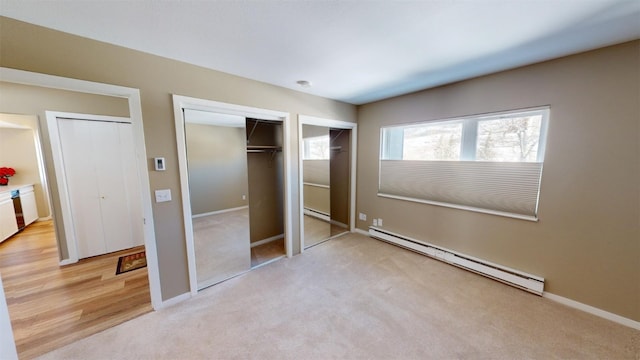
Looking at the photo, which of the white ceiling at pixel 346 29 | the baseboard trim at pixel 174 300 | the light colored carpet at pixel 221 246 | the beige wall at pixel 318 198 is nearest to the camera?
the white ceiling at pixel 346 29

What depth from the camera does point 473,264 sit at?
105 inches

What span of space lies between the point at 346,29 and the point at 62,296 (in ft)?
13.0

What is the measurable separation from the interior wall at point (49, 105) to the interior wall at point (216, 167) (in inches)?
78.1

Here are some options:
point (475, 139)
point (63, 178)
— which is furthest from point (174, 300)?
point (475, 139)

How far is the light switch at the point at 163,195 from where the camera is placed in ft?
6.67

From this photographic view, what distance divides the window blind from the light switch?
3.09 metres

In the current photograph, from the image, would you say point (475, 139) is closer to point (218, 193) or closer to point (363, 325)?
point (363, 325)

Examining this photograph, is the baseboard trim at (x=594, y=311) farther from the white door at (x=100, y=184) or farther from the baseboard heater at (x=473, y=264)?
the white door at (x=100, y=184)

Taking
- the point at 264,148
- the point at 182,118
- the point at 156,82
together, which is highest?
the point at 156,82

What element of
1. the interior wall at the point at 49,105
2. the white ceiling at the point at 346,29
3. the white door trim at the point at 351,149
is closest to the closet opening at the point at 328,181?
the white door trim at the point at 351,149

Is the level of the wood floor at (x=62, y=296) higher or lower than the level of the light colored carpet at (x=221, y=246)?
lower

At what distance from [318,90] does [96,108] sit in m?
3.33

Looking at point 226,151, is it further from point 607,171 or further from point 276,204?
point 607,171

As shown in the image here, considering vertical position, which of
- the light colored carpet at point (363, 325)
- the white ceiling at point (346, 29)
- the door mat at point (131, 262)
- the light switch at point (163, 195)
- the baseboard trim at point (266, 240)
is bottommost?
the light colored carpet at point (363, 325)
